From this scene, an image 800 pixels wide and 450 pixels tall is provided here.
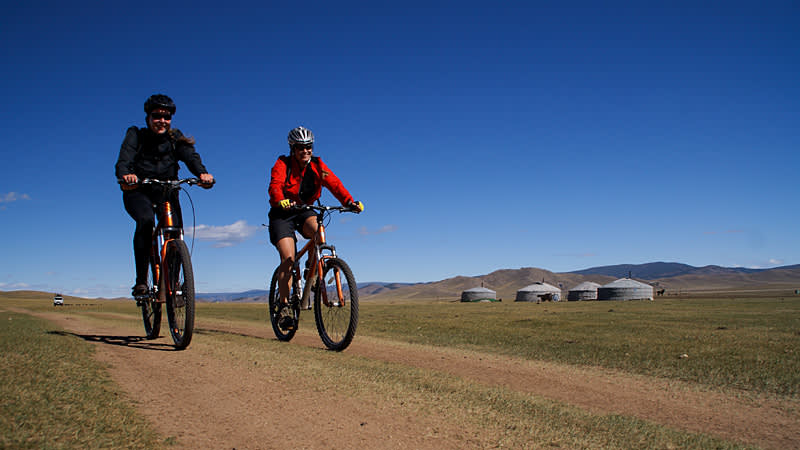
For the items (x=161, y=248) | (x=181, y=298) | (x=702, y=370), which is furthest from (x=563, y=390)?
(x=161, y=248)

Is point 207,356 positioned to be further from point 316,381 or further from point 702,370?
point 702,370

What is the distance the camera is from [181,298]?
19.3 feet

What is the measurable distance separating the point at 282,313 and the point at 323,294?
1.19 metres

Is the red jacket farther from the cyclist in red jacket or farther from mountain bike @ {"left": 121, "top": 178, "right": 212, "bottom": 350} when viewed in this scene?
mountain bike @ {"left": 121, "top": 178, "right": 212, "bottom": 350}

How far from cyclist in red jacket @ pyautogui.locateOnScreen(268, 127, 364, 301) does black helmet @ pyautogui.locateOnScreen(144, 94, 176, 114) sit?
5.04 ft

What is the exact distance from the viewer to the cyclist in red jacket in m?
7.04

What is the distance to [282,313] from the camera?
7.71 metres

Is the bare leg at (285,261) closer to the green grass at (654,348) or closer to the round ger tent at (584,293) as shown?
the green grass at (654,348)

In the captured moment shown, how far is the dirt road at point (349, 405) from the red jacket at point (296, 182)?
2328 millimetres

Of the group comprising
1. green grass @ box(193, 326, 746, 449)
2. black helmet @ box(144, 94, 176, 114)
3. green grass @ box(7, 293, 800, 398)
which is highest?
black helmet @ box(144, 94, 176, 114)

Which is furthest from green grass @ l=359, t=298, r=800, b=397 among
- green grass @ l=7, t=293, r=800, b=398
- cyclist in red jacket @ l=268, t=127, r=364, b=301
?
cyclist in red jacket @ l=268, t=127, r=364, b=301

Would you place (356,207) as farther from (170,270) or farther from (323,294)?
(170,270)

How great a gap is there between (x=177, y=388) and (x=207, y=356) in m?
1.40

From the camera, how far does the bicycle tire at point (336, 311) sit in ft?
21.2
